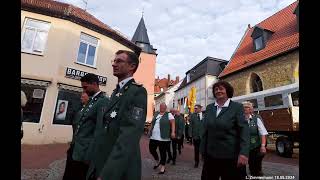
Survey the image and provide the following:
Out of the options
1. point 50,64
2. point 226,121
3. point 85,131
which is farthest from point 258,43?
point 85,131

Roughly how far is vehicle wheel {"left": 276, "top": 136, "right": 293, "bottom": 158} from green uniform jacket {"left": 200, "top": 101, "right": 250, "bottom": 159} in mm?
10308

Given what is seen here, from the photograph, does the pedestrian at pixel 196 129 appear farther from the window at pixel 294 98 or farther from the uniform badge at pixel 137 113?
the uniform badge at pixel 137 113

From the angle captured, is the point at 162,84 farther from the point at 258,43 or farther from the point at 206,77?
the point at 258,43

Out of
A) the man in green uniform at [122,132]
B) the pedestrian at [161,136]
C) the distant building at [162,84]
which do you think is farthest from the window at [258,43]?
the distant building at [162,84]

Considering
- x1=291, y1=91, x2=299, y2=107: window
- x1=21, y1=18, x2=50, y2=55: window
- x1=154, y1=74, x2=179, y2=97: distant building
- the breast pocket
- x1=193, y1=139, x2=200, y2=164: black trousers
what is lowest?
x1=193, y1=139, x2=200, y2=164: black trousers

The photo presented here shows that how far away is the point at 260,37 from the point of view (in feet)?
75.3

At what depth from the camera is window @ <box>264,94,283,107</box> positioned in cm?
1410

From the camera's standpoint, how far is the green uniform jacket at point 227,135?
3465mm

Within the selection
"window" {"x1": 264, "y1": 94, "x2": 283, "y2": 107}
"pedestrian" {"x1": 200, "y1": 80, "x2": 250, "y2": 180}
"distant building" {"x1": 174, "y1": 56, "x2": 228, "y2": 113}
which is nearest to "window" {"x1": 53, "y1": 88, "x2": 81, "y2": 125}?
"window" {"x1": 264, "y1": 94, "x2": 283, "y2": 107}

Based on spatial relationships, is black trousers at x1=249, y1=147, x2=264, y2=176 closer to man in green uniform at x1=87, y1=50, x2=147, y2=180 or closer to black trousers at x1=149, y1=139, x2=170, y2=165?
black trousers at x1=149, y1=139, x2=170, y2=165

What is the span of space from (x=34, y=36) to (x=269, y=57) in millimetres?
15839
